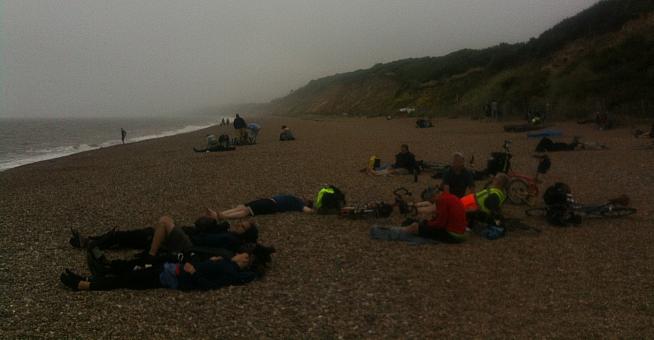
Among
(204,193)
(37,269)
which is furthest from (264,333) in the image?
(204,193)

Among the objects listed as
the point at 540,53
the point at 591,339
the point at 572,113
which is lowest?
the point at 591,339

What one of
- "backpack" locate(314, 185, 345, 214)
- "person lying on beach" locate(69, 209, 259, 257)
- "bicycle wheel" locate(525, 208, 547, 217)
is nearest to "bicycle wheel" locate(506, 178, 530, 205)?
"bicycle wheel" locate(525, 208, 547, 217)

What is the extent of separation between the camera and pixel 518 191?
10008mm

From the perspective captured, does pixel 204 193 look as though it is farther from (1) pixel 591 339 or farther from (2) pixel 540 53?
(2) pixel 540 53

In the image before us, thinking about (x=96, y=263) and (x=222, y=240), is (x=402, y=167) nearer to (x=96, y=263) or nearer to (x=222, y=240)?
(x=222, y=240)

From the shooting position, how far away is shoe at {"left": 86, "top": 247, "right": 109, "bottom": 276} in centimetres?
588

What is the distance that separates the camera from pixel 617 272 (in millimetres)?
6109

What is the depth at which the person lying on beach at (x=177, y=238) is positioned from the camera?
646 cm

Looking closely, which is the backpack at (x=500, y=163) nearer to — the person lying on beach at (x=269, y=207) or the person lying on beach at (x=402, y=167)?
the person lying on beach at (x=402, y=167)

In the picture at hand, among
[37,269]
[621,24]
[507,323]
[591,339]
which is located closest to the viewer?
[591,339]

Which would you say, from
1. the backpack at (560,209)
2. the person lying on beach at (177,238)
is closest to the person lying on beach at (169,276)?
the person lying on beach at (177,238)

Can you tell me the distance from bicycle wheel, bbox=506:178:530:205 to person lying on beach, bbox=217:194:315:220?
4.65 meters

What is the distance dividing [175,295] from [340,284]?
2.17m

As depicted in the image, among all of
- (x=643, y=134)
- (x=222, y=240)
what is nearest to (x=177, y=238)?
(x=222, y=240)
